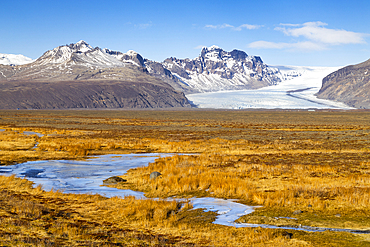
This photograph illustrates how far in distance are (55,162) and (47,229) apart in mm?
16082

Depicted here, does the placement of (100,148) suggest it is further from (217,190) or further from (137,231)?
(137,231)

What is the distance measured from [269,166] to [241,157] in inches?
195

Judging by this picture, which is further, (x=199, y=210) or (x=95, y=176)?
(x=95, y=176)

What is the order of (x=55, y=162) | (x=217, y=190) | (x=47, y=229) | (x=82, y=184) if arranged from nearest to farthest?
(x=47, y=229)
(x=217, y=190)
(x=82, y=184)
(x=55, y=162)

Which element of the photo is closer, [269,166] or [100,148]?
[269,166]

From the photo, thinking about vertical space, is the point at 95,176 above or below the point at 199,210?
below

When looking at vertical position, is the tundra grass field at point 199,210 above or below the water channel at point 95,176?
above

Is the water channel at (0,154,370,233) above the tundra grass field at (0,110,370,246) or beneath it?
beneath

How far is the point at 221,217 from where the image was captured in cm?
1236

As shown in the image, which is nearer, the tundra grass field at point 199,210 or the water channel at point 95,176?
the tundra grass field at point 199,210

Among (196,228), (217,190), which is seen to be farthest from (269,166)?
(196,228)

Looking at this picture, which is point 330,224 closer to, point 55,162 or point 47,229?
point 47,229

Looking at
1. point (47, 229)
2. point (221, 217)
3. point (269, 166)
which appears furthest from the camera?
point (269, 166)

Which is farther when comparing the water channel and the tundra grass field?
the water channel
